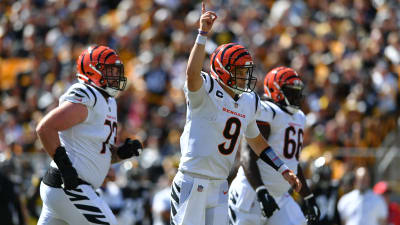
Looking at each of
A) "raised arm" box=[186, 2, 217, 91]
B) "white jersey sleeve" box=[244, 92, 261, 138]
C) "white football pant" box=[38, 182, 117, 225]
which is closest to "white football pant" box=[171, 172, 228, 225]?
"white football pant" box=[38, 182, 117, 225]

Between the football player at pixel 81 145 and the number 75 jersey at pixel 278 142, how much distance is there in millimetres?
1592

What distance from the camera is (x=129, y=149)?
681cm

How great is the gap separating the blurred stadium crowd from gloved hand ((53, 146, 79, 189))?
463 centimetres

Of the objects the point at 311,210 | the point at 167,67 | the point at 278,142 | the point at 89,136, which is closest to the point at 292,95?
the point at 278,142

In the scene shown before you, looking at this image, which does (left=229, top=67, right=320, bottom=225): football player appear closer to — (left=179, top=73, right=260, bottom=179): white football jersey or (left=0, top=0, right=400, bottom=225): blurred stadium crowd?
(left=179, top=73, right=260, bottom=179): white football jersey

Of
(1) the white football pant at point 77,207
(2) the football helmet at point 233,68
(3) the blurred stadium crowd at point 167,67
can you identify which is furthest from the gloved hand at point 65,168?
(3) the blurred stadium crowd at point 167,67

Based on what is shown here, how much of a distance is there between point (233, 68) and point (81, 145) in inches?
56.6

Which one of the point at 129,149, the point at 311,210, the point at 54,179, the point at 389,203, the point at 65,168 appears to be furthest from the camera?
the point at 389,203

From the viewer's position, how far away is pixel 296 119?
7.54 meters

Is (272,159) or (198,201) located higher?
(272,159)

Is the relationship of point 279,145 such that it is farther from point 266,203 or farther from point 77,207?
point 77,207

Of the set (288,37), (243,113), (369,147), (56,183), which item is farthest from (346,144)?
(56,183)

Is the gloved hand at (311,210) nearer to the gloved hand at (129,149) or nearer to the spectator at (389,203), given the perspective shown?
the gloved hand at (129,149)

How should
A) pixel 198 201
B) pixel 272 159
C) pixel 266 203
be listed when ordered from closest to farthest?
pixel 198 201 → pixel 266 203 → pixel 272 159
